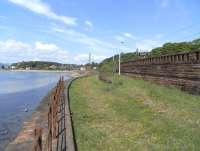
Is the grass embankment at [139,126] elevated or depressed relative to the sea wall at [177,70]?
depressed

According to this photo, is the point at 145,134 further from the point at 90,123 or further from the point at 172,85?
the point at 172,85

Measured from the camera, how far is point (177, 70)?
20.5 metres

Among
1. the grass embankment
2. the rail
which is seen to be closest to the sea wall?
the rail

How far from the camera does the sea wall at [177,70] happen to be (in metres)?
17.4

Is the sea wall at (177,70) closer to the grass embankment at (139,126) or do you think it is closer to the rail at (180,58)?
the rail at (180,58)

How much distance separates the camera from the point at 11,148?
7906 mm

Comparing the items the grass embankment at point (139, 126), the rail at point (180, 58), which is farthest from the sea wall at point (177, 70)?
the grass embankment at point (139, 126)

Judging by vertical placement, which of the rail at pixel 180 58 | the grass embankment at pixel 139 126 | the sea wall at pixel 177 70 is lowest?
the grass embankment at pixel 139 126

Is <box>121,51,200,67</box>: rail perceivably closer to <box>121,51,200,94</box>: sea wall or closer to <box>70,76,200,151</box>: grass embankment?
<box>121,51,200,94</box>: sea wall

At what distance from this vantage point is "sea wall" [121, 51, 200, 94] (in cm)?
1742

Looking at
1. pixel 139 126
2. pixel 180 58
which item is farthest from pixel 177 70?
pixel 139 126

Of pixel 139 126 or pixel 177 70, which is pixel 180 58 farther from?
pixel 139 126

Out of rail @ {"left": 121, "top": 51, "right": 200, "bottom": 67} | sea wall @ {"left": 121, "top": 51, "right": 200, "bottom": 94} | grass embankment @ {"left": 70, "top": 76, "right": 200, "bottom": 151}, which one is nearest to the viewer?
grass embankment @ {"left": 70, "top": 76, "right": 200, "bottom": 151}

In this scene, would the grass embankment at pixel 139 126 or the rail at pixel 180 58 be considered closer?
the grass embankment at pixel 139 126
